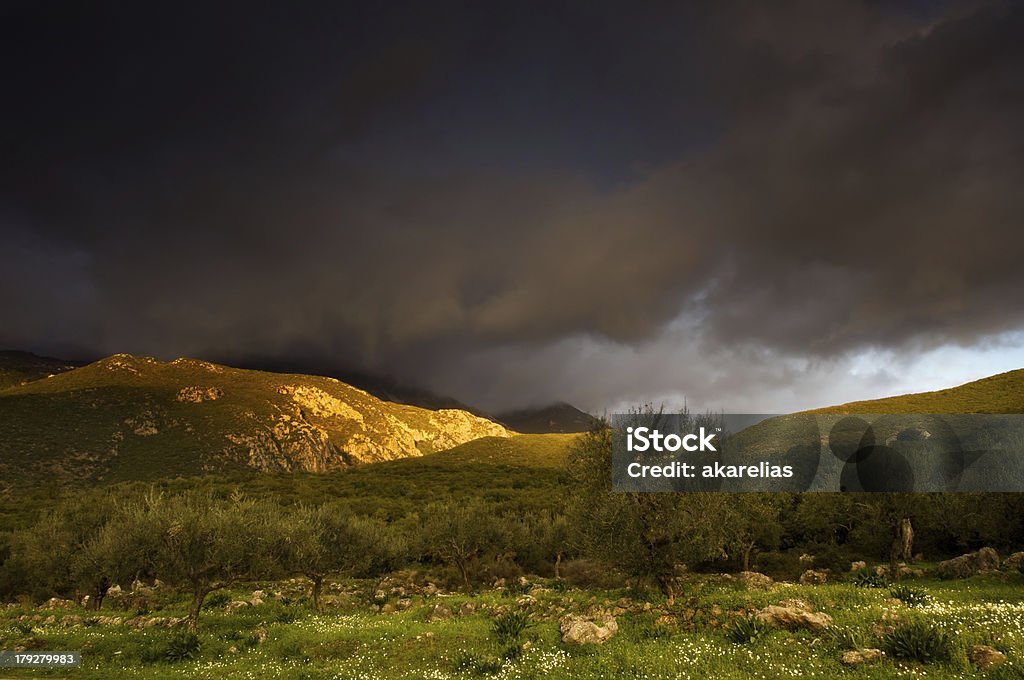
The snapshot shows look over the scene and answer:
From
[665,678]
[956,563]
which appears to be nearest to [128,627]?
[665,678]

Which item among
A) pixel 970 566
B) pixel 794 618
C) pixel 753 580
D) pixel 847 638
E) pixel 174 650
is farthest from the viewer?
pixel 753 580

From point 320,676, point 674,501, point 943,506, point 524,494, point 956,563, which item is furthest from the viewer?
point 524,494

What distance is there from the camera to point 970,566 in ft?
109

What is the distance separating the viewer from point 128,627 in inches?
1112

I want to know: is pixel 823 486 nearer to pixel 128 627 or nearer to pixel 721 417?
pixel 721 417

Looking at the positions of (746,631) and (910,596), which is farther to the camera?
(910,596)

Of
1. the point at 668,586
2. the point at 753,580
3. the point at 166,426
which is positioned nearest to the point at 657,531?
the point at 668,586

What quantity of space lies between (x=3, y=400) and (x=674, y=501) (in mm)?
190336

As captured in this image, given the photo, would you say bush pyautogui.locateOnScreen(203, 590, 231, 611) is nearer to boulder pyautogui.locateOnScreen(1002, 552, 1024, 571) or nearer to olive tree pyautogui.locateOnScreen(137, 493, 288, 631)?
olive tree pyautogui.locateOnScreen(137, 493, 288, 631)

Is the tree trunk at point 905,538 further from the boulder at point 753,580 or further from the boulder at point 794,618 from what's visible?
the boulder at point 794,618

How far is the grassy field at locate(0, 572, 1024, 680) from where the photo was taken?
48.4 ft

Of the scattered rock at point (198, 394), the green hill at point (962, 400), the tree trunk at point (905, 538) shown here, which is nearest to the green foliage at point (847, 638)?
the tree trunk at point (905, 538)

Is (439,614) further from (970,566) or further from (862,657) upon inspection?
(970,566)

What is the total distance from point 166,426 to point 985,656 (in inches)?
7127
